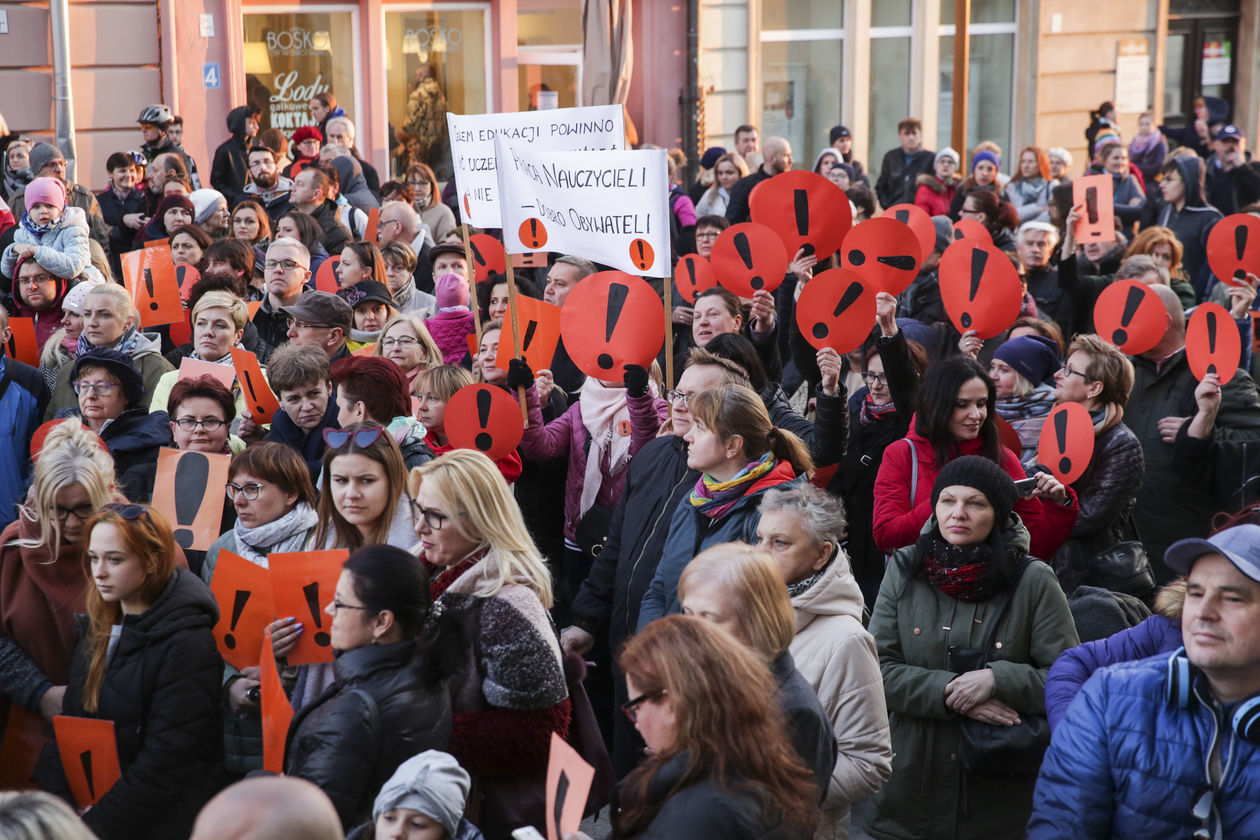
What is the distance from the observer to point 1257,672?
105 inches

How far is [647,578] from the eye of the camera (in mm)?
4379

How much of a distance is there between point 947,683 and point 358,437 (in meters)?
1.79

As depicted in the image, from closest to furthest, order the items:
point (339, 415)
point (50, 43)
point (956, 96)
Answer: point (339, 415) < point (50, 43) < point (956, 96)

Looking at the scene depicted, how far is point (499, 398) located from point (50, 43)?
1077 centimetres

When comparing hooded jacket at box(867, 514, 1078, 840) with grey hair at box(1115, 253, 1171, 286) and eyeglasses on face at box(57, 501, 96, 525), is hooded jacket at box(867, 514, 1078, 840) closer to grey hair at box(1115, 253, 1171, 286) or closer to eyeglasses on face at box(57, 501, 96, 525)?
eyeglasses on face at box(57, 501, 96, 525)

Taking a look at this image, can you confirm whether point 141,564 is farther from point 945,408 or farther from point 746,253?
point 746,253

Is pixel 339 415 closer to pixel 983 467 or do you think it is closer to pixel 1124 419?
pixel 983 467

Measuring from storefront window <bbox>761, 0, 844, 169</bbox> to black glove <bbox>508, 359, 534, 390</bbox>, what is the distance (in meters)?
13.2

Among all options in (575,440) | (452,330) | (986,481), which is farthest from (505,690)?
(452,330)

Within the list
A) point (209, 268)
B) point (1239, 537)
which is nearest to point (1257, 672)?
point (1239, 537)

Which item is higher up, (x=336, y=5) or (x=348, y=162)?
(x=336, y=5)

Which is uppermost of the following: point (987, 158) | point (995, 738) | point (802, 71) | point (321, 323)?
point (802, 71)

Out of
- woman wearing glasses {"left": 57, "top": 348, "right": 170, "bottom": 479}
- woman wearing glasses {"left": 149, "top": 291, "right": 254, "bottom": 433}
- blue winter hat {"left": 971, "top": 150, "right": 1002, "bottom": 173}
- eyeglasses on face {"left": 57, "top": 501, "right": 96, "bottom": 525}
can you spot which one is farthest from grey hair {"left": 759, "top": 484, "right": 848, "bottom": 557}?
blue winter hat {"left": 971, "top": 150, "right": 1002, "bottom": 173}

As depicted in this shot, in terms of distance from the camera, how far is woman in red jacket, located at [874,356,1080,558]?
4699mm
